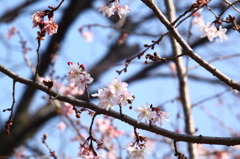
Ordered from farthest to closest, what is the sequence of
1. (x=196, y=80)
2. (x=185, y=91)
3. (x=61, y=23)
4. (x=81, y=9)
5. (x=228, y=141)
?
(x=196, y=80), (x=81, y=9), (x=61, y=23), (x=185, y=91), (x=228, y=141)

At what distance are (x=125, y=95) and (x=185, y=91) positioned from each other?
1.33m

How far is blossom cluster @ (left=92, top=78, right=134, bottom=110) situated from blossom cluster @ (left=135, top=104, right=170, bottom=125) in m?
0.09

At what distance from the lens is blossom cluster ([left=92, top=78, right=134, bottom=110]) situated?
55.4 inches

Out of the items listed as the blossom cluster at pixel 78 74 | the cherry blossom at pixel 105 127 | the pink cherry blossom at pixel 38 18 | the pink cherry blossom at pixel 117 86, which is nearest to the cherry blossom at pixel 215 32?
the pink cherry blossom at pixel 117 86

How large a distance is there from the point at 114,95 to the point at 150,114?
0.20 meters

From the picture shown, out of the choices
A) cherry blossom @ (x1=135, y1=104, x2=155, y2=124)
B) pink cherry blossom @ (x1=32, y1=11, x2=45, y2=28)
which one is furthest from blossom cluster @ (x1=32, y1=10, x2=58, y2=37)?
cherry blossom @ (x1=135, y1=104, x2=155, y2=124)

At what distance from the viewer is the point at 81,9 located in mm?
5023

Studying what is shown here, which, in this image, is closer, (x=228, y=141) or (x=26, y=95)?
(x=228, y=141)

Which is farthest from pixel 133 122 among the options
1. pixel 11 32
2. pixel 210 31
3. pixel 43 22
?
pixel 11 32

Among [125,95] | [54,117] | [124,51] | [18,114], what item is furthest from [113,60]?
[125,95]

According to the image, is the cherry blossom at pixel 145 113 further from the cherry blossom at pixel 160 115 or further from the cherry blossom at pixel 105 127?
the cherry blossom at pixel 105 127

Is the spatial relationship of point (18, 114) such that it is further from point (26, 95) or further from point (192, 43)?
point (192, 43)

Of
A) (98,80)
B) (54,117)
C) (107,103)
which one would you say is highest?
(98,80)

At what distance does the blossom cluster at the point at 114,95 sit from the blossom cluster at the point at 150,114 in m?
0.09
